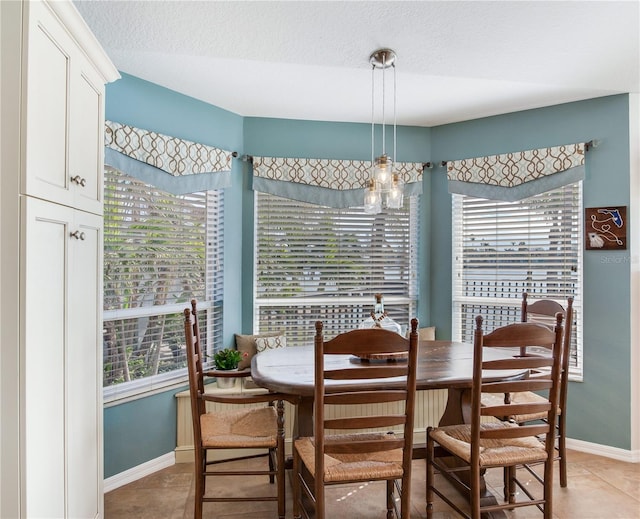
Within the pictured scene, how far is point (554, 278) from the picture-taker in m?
3.34

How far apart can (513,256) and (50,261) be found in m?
3.29

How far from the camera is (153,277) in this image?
9.48 feet

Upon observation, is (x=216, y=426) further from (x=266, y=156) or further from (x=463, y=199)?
(x=463, y=199)

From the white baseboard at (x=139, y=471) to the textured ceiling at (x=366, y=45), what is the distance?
2571mm

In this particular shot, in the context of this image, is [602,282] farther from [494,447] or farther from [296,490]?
[296,490]

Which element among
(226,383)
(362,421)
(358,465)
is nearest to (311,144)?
(226,383)

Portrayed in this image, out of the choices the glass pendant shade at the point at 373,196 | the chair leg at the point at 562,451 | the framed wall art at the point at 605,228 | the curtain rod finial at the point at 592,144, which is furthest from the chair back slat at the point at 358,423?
the curtain rod finial at the point at 592,144

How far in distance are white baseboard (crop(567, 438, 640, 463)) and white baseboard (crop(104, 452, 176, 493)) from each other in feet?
9.79

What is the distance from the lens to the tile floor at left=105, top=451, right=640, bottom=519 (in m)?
2.34

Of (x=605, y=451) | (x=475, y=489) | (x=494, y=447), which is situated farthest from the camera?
(x=605, y=451)

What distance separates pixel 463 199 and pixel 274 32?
7.60ft

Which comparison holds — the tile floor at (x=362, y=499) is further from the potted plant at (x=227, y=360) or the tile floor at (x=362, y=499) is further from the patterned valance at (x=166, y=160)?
the patterned valance at (x=166, y=160)

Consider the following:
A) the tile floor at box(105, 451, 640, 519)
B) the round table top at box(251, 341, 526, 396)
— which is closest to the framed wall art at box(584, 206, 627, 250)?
the round table top at box(251, 341, 526, 396)

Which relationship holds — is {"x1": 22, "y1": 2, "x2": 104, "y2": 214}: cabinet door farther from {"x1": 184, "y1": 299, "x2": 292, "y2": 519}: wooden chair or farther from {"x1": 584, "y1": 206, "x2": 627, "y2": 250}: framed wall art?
{"x1": 584, "y1": 206, "x2": 627, "y2": 250}: framed wall art
